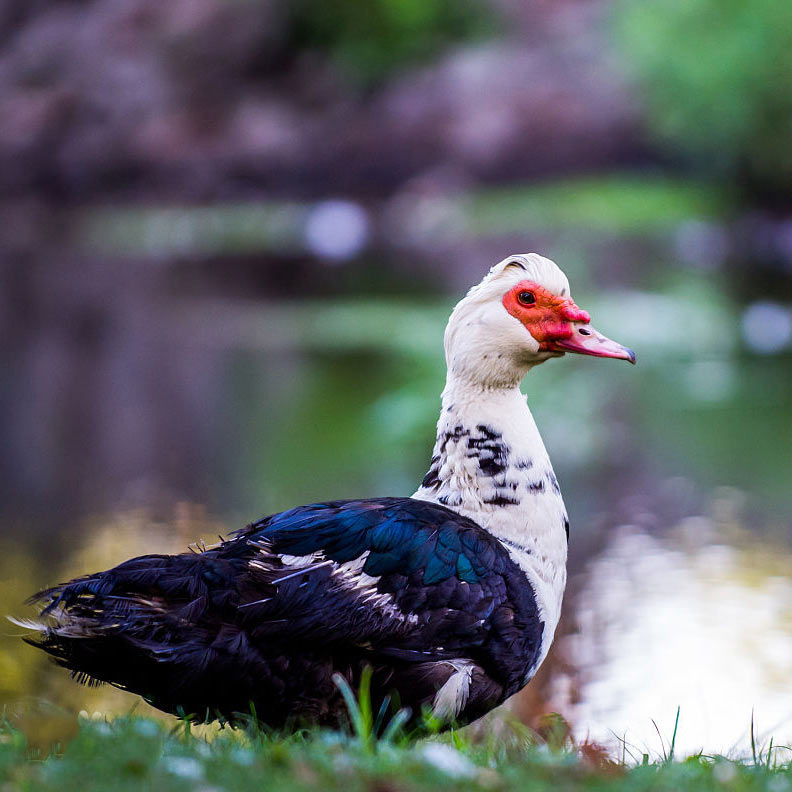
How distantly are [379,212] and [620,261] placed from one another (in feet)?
19.1

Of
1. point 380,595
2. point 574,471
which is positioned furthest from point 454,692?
point 574,471

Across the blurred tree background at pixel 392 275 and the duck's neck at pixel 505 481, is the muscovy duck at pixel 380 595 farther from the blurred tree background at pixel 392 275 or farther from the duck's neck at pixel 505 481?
the blurred tree background at pixel 392 275

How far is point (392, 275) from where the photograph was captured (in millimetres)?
19094

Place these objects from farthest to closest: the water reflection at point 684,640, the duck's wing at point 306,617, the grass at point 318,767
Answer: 1. the water reflection at point 684,640
2. the duck's wing at point 306,617
3. the grass at point 318,767

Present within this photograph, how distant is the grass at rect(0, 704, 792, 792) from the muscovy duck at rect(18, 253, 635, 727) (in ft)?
0.70

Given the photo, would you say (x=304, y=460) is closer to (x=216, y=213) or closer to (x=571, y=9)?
(x=216, y=213)

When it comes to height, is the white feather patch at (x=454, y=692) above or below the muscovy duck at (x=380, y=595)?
below

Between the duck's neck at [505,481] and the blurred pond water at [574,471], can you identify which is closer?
the duck's neck at [505,481]

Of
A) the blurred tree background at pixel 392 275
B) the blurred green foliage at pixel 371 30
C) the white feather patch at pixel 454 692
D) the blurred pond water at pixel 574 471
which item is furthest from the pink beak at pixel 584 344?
the blurred green foliage at pixel 371 30

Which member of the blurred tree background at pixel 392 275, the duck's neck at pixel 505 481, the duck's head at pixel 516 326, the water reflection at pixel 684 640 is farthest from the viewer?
the blurred tree background at pixel 392 275

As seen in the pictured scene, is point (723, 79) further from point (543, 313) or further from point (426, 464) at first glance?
point (543, 313)

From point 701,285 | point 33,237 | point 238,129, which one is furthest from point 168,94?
point 701,285

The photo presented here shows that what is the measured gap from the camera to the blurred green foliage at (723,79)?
18516 mm

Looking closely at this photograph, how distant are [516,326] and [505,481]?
1.68ft
